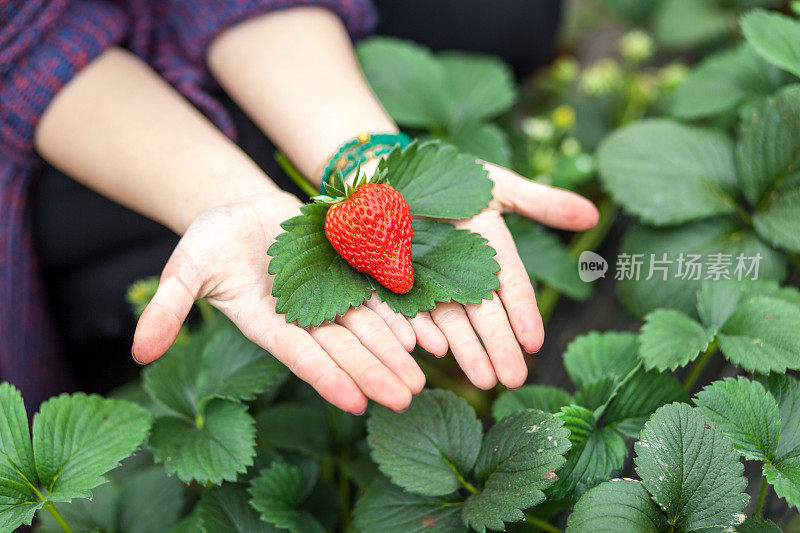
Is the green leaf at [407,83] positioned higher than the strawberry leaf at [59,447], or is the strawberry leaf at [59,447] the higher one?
the green leaf at [407,83]

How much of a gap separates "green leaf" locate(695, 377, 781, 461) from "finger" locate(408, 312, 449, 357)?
33 cm

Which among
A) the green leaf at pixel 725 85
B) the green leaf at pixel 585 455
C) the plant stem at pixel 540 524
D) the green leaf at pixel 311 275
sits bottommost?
the plant stem at pixel 540 524

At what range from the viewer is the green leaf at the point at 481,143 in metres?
1.21

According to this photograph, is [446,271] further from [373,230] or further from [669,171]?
[669,171]

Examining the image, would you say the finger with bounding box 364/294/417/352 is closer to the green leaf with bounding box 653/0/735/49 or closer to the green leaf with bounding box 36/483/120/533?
the green leaf with bounding box 36/483/120/533

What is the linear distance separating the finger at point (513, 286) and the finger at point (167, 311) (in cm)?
40

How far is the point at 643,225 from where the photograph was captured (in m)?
1.16

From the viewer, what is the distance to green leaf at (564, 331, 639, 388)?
0.94m

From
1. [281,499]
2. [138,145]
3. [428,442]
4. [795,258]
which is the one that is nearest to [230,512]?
[281,499]

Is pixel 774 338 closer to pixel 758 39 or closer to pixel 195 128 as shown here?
pixel 758 39

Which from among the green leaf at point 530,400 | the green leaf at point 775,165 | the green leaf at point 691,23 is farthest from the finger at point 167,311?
the green leaf at point 691,23

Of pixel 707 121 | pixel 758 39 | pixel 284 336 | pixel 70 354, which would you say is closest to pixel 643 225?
pixel 758 39

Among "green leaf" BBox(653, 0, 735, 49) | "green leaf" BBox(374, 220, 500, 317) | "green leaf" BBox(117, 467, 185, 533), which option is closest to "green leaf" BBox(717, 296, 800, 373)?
"green leaf" BBox(374, 220, 500, 317)

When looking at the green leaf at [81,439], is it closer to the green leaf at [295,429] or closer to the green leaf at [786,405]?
the green leaf at [295,429]
